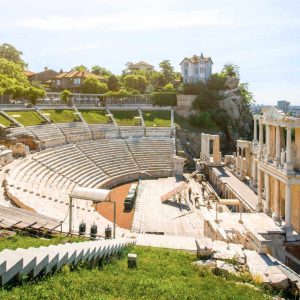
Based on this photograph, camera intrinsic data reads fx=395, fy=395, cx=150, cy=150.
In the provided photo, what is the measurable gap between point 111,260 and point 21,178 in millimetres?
20314

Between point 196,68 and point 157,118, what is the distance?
21521mm

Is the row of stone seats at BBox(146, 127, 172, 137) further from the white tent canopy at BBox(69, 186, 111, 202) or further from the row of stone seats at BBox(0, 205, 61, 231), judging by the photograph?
the row of stone seats at BBox(0, 205, 61, 231)

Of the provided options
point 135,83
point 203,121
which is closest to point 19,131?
point 203,121

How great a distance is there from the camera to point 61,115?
53781mm

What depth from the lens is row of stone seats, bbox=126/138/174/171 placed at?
151 feet

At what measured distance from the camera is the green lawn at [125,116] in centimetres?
5656

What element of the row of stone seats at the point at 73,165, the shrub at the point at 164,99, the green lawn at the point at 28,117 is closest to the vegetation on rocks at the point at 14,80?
the green lawn at the point at 28,117

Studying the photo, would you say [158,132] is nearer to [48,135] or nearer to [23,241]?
[48,135]

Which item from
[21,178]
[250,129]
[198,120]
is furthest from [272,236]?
[250,129]

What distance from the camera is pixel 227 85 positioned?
70.5m

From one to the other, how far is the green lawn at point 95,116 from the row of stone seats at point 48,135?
7361 millimetres

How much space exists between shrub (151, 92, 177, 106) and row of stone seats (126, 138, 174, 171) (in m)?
17.0

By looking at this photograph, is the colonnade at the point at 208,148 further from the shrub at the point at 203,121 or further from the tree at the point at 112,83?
the tree at the point at 112,83

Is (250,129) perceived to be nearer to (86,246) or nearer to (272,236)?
(272,236)
